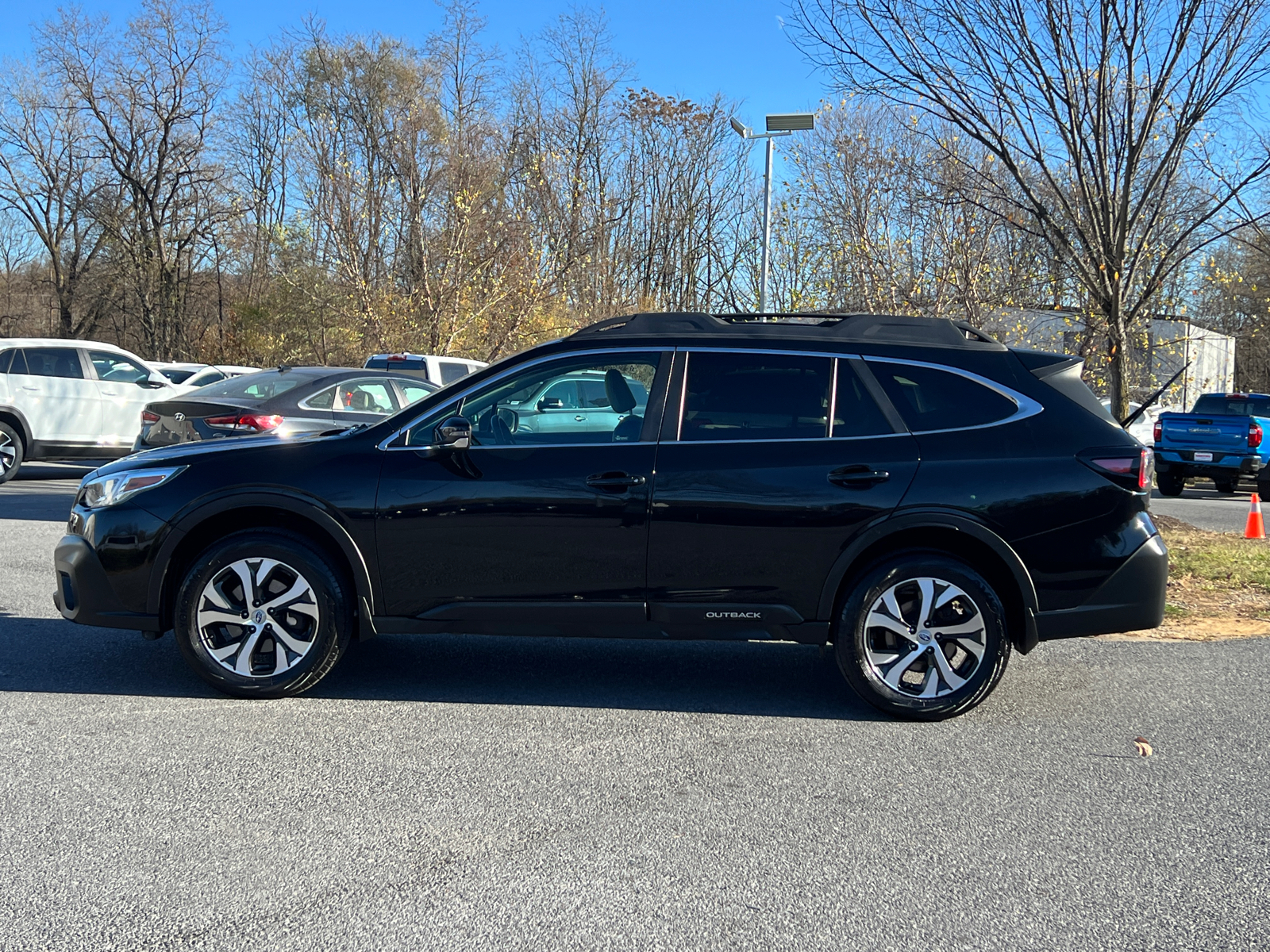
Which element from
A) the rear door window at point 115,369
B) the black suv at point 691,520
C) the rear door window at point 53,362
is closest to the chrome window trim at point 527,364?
the black suv at point 691,520

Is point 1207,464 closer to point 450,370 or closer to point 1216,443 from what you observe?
point 1216,443

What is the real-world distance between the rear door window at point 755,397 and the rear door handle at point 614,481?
317 mm

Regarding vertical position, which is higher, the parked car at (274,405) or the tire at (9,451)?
the parked car at (274,405)

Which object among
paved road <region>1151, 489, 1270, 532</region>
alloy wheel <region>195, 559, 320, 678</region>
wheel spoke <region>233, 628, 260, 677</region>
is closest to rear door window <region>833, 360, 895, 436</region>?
alloy wheel <region>195, 559, 320, 678</region>

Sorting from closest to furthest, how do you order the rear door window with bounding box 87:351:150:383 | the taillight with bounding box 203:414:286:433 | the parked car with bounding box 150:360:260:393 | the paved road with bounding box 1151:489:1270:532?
the taillight with bounding box 203:414:286:433
the paved road with bounding box 1151:489:1270:532
the rear door window with bounding box 87:351:150:383
the parked car with bounding box 150:360:260:393

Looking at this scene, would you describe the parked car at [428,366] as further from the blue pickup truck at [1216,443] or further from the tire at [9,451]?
the blue pickup truck at [1216,443]

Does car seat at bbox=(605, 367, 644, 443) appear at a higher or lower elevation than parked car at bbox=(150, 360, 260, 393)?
lower

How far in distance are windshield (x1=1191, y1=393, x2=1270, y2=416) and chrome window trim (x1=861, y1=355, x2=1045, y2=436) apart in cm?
1710

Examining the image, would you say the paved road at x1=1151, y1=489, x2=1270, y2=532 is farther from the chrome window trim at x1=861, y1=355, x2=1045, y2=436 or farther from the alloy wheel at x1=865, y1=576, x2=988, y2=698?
the alloy wheel at x1=865, y1=576, x2=988, y2=698

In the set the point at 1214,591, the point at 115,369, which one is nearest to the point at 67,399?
the point at 115,369

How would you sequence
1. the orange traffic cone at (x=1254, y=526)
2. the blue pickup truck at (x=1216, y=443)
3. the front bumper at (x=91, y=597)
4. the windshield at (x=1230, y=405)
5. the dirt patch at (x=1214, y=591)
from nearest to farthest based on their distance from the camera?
the front bumper at (x=91, y=597), the dirt patch at (x=1214, y=591), the orange traffic cone at (x=1254, y=526), the blue pickup truck at (x=1216, y=443), the windshield at (x=1230, y=405)

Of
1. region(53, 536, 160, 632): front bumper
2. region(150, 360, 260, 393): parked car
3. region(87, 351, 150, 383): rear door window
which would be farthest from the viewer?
region(150, 360, 260, 393): parked car

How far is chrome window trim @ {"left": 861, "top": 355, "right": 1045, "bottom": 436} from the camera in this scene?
5043 millimetres

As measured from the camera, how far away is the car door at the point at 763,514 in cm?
493
